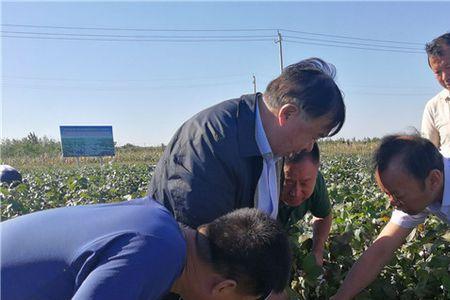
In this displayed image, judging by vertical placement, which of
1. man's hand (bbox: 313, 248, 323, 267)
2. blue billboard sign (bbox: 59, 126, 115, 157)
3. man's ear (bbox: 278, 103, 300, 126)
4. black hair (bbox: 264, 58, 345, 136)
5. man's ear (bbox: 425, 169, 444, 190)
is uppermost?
black hair (bbox: 264, 58, 345, 136)

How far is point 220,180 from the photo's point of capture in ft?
6.93

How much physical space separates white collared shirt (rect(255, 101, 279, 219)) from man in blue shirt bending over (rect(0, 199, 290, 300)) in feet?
1.83

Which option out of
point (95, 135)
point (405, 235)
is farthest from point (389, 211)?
point (95, 135)

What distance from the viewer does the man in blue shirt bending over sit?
54.6 inches

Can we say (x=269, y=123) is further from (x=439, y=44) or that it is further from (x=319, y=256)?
(x=439, y=44)

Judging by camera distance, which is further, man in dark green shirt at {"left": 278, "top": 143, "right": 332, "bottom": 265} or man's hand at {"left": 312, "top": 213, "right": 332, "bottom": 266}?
man's hand at {"left": 312, "top": 213, "right": 332, "bottom": 266}

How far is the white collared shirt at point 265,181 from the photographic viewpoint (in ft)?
7.31

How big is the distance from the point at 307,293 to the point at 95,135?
20089mm

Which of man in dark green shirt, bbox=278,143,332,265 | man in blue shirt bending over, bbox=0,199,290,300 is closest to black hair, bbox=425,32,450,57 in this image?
man in dark green shirt, bbox=278,143,332,265

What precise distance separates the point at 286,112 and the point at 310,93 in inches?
4.7

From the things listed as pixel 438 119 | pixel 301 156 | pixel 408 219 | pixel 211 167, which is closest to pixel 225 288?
pixel 211 167

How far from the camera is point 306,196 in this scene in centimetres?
259

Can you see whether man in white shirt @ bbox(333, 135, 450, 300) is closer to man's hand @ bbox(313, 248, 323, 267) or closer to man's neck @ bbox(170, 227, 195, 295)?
man's hand @ bbox(313, 248, 323, 267)

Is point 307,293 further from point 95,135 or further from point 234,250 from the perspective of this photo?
point 95,135
